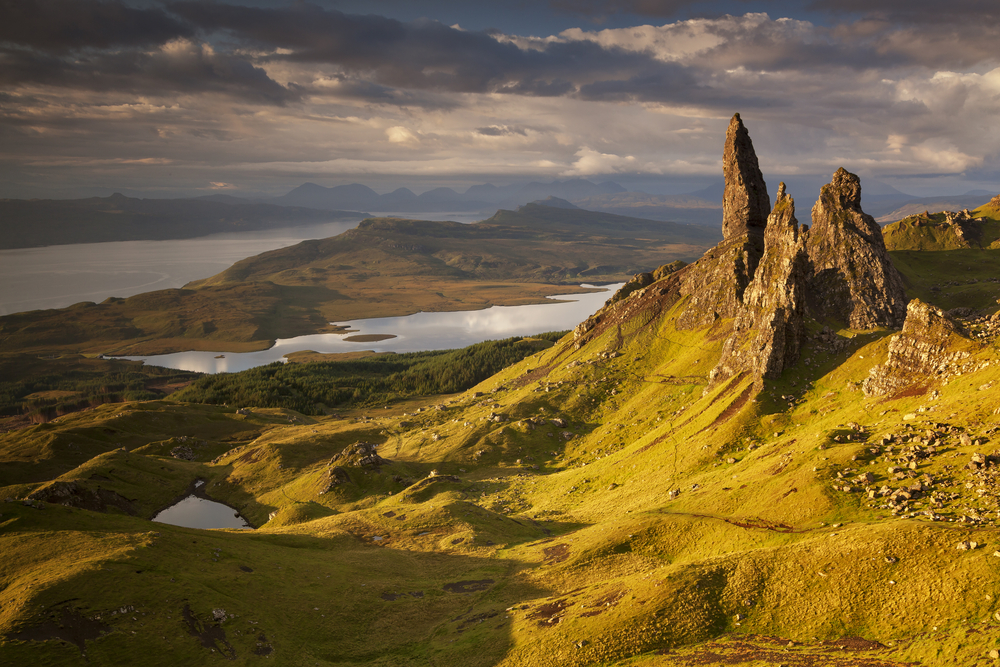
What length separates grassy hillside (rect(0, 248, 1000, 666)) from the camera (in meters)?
45.3

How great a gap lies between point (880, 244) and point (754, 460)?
259 feet

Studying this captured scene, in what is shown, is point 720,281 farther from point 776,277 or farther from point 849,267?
point 849,267

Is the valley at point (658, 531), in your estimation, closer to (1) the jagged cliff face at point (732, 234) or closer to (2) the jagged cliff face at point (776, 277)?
(2) the jagged cliff face at point (776, 277)

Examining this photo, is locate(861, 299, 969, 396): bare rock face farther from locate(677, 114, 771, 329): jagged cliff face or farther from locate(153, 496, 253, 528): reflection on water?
locate(153, 496, 253, 528): reflection on water

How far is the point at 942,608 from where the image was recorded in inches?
1610

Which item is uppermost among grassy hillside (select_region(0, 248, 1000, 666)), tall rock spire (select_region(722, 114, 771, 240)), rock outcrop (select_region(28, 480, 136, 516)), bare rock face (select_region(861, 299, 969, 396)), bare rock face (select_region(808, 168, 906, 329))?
tall rock spire (select_region(722, 114, 771, 240))

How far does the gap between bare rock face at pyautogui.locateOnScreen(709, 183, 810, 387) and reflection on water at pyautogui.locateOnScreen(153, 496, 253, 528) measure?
4214 inches

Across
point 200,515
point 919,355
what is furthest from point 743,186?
point 200,515

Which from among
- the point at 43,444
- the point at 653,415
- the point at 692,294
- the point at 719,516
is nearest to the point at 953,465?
the point at 719,516

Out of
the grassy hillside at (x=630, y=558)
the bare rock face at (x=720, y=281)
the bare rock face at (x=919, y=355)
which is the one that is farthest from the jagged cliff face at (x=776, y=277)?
the bare rock face at (x=919, y=355)

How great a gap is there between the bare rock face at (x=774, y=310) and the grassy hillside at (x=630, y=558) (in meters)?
4.20

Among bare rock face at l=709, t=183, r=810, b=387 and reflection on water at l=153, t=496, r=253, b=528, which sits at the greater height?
bare rock face at l=709, t=183, r=810, b=387

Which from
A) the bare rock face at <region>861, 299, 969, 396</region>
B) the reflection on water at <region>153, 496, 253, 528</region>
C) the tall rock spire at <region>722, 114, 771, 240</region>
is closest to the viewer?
the bare rock face at <region>861, 299, 969, 396</region>

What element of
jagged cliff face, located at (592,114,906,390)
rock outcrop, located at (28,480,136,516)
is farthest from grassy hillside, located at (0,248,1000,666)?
jagged cliff face, located at (592,114,906,390)
